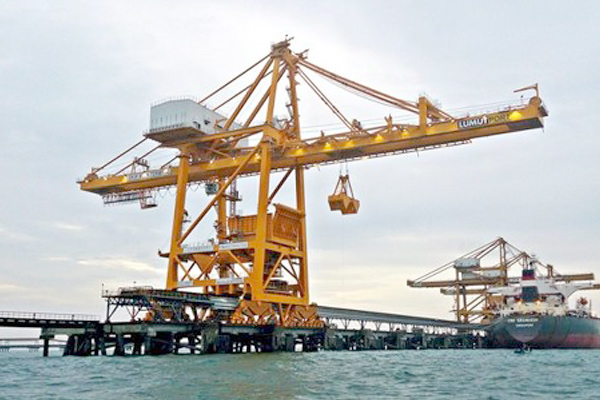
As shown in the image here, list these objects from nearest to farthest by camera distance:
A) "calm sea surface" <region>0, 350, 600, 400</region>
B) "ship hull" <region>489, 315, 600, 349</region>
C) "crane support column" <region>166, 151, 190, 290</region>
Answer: "calm sea surface" <region>0, 350, 600, 400</region>
"crane support column" <region>166, 151, 190, 290</region>
"ship hull" <region>489, 315, 600, 349</region>

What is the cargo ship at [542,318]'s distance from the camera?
66.3 metres

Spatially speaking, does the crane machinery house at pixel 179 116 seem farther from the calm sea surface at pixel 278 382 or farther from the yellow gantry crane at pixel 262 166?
the calm sea surface at pixel 278 382

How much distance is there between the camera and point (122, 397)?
739 inches

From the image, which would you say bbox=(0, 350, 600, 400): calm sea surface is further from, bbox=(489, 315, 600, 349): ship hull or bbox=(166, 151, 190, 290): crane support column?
bbox=(489, 315, 600, 349): ship hull

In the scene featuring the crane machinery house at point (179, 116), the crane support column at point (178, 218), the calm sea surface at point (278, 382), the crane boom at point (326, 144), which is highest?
the crane machinery house at point (179, 116)

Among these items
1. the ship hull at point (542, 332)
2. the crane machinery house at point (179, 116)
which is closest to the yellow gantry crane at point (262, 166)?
the crane machinery house at point (179, 116)

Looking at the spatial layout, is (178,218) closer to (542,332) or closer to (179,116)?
(179,116)

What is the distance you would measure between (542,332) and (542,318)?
143 cm

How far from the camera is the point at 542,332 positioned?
65.7 metres

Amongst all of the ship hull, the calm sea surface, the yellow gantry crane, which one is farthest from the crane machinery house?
the ship hull

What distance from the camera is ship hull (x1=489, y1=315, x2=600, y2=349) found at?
216 ft

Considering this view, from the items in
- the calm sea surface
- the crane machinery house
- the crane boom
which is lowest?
the calm sea surface

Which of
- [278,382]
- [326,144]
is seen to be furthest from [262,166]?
[278,382]

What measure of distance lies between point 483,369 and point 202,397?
734 inches
